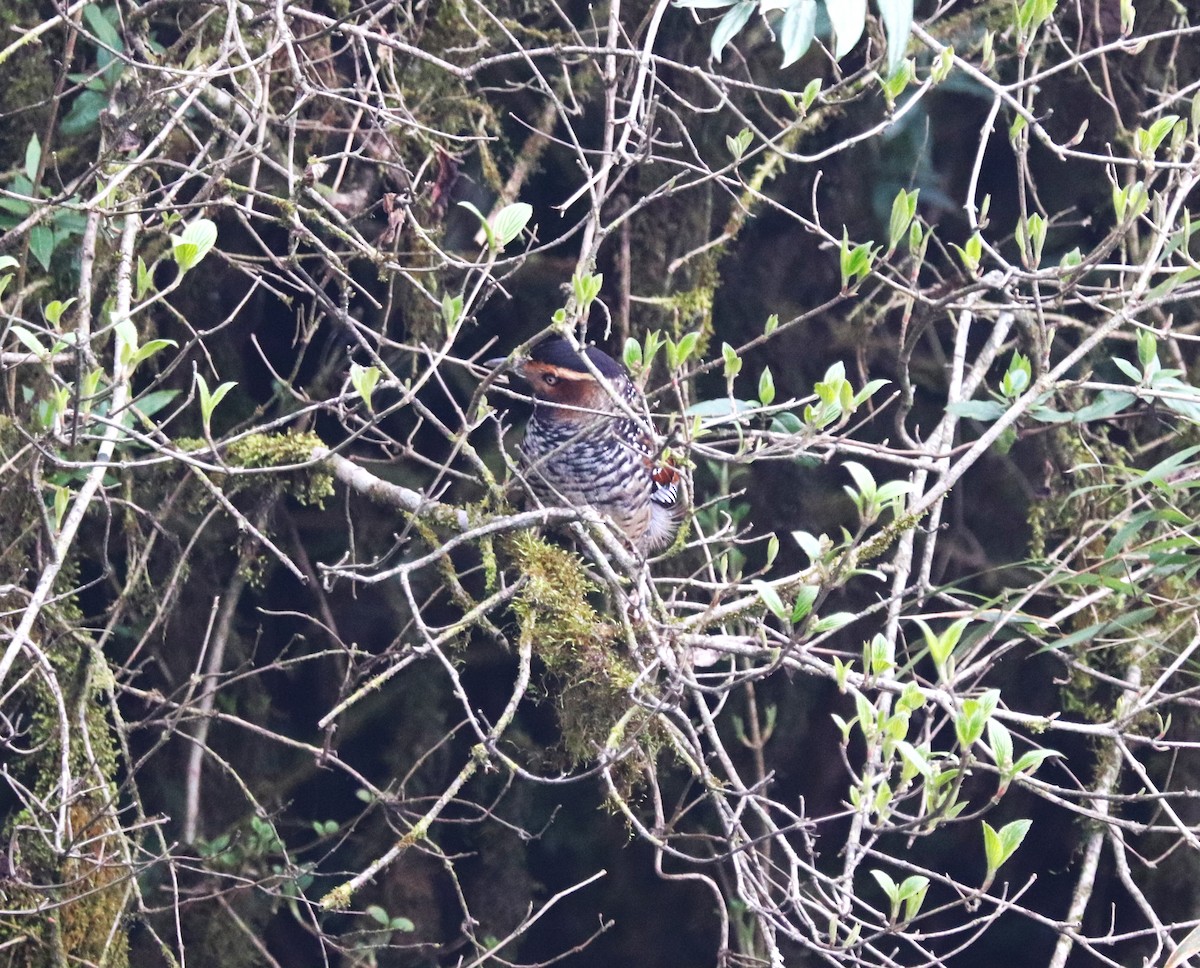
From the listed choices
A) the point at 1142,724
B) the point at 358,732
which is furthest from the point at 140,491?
the point at 1142,724

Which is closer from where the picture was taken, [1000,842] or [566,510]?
[1000,842]

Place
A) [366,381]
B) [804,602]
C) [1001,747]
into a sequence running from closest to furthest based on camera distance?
1. [1001,747]
2. [804,602]
3. [366,381]

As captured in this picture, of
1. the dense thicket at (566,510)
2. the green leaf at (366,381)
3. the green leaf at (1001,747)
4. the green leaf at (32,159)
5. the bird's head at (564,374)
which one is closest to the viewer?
the green leaf at (1001,747)

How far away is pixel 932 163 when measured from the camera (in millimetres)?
2992

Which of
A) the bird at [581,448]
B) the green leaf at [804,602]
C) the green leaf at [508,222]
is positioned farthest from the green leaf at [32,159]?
the green leaf at [804,602]

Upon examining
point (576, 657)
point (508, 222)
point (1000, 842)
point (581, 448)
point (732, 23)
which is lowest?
point (581, 448)

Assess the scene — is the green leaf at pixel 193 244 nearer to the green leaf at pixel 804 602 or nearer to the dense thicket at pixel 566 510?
the dense thicket at pixel 566 510

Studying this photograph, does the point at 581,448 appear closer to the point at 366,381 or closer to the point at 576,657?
the point at 576,657

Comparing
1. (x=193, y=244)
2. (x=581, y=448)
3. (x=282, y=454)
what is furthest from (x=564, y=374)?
(x=193, y=244)

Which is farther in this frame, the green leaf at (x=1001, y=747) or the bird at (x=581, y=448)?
the bird at (x=581, y=448)

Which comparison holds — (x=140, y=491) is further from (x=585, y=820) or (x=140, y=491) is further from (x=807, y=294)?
(x=807, y=294)

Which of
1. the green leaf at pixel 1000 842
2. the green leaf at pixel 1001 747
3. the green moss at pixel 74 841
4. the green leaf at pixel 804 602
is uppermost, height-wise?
the green leaf at pixel 804 602

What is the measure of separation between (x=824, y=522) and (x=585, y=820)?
977 millimetres

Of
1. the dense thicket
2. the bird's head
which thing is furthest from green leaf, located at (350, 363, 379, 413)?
the bird's head
